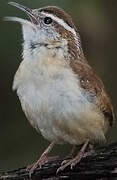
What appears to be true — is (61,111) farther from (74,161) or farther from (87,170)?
(87,170)

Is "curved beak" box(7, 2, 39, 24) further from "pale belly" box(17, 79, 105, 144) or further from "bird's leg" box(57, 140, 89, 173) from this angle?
"bird's leg" box(57, 140, 89, 173)

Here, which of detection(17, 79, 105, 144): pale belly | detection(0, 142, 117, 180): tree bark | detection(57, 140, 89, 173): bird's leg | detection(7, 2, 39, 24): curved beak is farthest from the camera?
detection(7, 2, 39, 24): curved beak

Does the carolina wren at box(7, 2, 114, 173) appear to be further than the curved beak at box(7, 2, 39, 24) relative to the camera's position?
No

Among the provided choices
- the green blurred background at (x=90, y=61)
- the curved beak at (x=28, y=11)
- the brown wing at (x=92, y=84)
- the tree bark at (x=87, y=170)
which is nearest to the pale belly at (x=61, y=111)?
the brown wing at (x=92, y=84)

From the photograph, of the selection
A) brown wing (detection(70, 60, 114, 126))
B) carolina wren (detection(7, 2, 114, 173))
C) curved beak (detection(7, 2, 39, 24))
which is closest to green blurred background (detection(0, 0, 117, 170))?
curved beak (detection(7, 2, 39, 24))

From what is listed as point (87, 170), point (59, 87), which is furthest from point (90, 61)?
point (87, 170)

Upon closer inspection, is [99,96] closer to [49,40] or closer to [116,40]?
[49,40]
